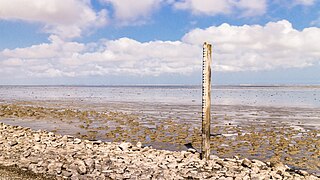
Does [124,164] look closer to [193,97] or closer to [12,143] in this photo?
[12,143]

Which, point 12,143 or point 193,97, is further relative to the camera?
point 193,97

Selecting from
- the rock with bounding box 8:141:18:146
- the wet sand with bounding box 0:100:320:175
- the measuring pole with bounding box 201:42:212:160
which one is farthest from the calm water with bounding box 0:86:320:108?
the rock with bounding box 8:141:18:146

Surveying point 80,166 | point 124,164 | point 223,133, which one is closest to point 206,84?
point 124,164

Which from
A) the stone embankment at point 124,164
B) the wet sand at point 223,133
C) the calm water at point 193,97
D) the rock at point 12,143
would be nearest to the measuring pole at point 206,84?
the stone embankment at point 124,164

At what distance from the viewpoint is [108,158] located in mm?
12688

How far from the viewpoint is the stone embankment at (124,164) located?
36.7 feet

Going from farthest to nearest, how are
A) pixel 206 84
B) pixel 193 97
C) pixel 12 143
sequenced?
1. pixel 193 97
2. pixel 12 143
3. pixel 206 84

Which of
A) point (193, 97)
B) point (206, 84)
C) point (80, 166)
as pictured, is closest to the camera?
point (80, 166)

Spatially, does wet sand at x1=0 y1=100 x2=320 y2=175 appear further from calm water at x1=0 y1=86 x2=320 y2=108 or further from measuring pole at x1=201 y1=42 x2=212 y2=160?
calm water at x1=0 y1=86 x2=320 y2=108

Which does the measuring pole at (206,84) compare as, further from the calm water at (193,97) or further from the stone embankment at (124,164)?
the calm water at (193,97)

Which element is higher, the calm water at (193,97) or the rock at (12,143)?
the rock at (12,143)

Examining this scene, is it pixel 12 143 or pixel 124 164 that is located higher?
pixel 12 143

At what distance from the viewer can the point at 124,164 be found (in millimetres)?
12109

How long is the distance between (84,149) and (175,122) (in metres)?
13.8
